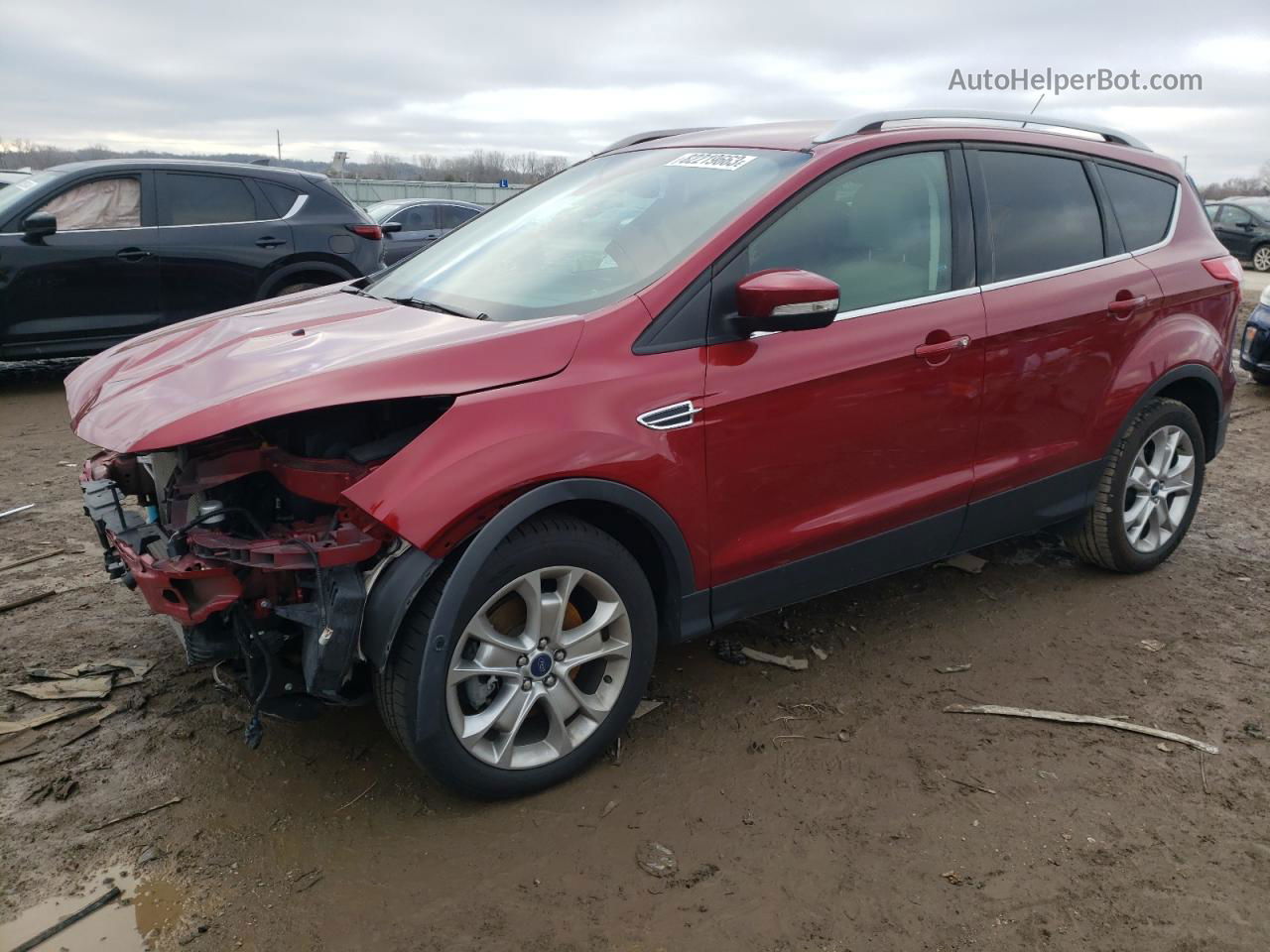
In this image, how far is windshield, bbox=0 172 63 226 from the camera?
7.37 metres

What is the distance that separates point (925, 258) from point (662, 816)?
A: 2.03 meters

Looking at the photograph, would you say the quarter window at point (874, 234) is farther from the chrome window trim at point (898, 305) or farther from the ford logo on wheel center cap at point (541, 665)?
the ford logo on wheel center cap at point (541, 665)

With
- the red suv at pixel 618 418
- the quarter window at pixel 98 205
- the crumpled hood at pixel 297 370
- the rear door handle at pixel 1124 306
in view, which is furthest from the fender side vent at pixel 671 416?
the quarter window at pixel 98 205

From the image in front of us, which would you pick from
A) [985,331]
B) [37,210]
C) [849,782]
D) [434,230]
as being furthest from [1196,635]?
[434,230]

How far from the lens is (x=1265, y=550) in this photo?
4.87 meters

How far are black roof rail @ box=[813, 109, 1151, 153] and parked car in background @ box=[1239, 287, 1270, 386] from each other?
4688mm

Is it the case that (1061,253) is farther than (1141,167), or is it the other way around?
(1141,167)

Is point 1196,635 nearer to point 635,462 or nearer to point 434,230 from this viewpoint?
point 635,462

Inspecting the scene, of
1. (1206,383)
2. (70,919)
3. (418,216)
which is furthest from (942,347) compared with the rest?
Result: (418,216)

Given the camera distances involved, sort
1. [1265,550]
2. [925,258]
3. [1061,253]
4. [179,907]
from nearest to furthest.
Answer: [179,907] < [925,258] < [1061,253] < [1265,550]

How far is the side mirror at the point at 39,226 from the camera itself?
23.6 ft

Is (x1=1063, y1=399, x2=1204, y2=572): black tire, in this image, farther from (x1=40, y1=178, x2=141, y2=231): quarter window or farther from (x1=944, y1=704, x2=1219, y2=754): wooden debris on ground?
(x1=40, y1=178, x2=141, y2=231): quarter window

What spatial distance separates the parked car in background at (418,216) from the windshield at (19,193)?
5.49m

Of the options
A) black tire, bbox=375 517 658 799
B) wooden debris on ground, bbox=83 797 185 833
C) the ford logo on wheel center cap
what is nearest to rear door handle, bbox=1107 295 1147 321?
black tire, bbox=375 517 658 799
